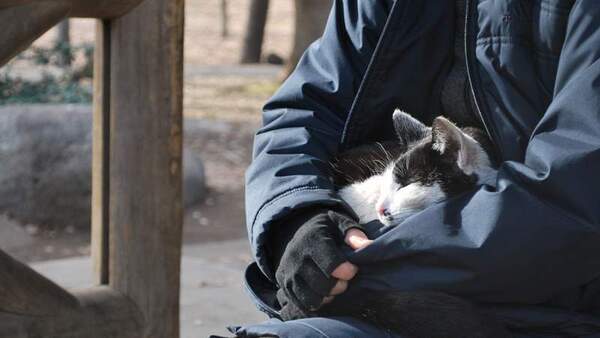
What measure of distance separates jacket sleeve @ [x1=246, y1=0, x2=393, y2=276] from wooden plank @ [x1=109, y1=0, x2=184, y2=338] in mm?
804

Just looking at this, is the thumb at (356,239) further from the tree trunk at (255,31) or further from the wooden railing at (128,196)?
the tree trunk at (255,31)

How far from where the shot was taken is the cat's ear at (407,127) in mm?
2475

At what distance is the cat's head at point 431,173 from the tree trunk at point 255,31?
1603 cm

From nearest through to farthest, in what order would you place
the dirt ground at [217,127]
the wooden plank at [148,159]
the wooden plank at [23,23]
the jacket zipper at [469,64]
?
the jacket zipper at [469,64] < the wooden plank at [23,23] < the wooden plank at [148,159] < the dirt ground at [217,127]

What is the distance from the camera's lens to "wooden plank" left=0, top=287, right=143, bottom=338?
10.9 ft

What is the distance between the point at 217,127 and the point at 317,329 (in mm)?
9315

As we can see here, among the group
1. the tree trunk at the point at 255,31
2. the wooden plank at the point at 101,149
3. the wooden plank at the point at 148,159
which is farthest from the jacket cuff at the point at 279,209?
the tree trunk at the point at 255,31

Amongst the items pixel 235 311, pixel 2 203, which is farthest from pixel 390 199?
pixel 2 203

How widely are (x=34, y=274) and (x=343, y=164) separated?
48.2 inches

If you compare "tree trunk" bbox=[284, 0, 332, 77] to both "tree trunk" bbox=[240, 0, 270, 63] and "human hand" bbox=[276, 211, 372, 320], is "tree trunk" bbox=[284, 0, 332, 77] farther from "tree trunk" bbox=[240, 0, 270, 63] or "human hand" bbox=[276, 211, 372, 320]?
"human hand" bbox=[276, 211, 372, 320]

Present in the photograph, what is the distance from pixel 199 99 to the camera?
565 inches

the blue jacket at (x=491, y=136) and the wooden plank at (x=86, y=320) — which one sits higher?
the blue jacket at (x=491, y=136)

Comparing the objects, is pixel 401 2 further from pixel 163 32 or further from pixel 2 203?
pixel 2 203

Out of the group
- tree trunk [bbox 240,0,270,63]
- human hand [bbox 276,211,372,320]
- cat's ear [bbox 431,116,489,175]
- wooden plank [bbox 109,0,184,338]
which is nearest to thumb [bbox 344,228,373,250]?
human hand [bbox 276,211,372,320]
